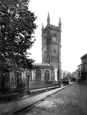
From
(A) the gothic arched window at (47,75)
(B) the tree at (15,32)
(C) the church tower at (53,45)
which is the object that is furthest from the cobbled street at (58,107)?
(C) the church tower at (53,45)

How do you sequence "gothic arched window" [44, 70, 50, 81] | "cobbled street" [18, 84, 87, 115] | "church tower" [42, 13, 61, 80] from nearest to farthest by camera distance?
"cobbled street" [18, 84, 87, 115], "gothic arched window" [44, 70, 50, 81], "church tower" [42, 13, 61, 80]

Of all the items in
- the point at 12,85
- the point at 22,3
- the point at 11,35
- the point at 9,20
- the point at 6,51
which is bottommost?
the point at 12,85

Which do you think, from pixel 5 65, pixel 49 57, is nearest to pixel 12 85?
pixel 5 65

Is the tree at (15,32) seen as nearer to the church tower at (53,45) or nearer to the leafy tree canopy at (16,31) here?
the leafy tree canopy at (16,31)

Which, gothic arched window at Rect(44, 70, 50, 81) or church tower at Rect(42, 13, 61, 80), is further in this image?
church tower at Rect(42, 13, 61, 80)

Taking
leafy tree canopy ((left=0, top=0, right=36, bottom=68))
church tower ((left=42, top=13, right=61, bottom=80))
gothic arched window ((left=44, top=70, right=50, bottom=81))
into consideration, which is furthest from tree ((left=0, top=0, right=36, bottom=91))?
church tower ((left=42, top=13, right=61, bottom=80))

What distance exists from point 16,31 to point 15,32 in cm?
14

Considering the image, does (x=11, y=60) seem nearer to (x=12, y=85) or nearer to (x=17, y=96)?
(x=12, y=85)

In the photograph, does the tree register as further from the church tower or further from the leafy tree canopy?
the church tower

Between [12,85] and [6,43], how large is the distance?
4.01 meters

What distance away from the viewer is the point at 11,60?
12703 mm

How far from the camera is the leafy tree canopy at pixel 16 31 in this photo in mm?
11945

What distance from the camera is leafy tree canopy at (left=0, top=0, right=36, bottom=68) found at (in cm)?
1195

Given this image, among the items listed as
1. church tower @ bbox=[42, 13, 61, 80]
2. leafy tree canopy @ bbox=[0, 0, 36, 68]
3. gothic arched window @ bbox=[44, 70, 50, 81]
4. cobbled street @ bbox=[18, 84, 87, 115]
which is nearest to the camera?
cobbled street @ bbox=[18, 84, 87, 115]
